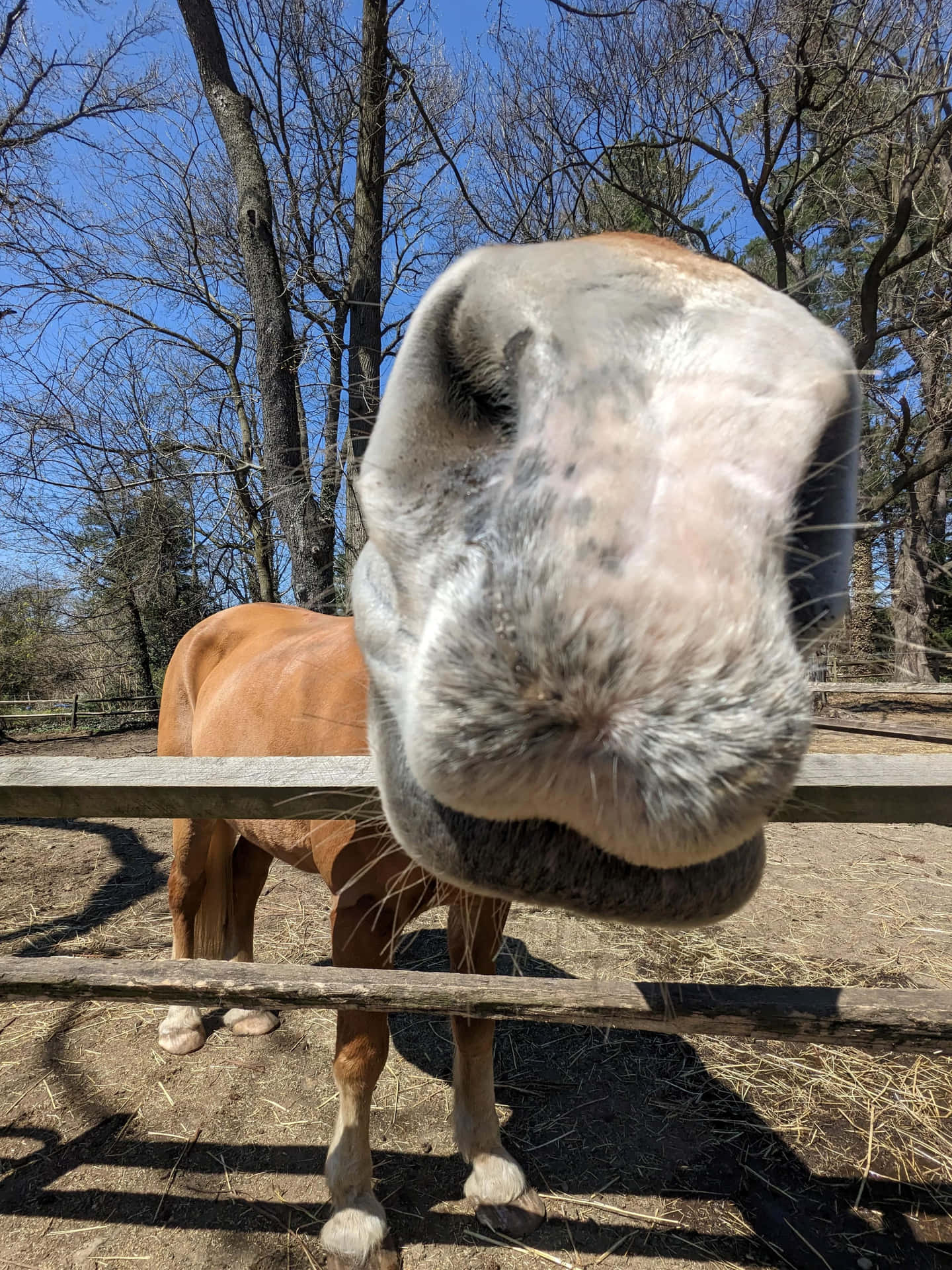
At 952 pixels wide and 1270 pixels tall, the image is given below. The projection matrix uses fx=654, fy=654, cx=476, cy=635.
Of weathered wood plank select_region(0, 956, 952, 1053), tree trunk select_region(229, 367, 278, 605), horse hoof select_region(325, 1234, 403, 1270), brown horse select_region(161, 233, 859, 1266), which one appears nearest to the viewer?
brown horse select_region(161, 233, 859, 1266)

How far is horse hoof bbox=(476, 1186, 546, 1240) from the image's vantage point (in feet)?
6.03

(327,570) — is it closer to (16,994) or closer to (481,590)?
(16,994)

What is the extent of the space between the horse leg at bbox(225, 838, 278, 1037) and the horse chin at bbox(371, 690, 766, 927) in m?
2.51

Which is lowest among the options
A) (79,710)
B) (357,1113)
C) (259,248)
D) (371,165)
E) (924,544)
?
(357,1113)

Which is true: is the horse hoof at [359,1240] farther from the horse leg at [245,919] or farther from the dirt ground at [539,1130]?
the horse leg at [245,919]

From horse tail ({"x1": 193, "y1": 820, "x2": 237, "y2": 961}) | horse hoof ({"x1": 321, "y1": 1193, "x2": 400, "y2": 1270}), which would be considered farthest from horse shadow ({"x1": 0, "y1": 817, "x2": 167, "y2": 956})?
horse hoof ({"x1": 321, "y1": 1193, "x2": 400, "y2": 1270})

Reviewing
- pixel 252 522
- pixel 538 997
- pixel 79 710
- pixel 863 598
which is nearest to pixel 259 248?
pixel 252 522

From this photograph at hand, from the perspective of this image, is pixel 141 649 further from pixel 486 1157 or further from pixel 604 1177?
pixel 604 1177

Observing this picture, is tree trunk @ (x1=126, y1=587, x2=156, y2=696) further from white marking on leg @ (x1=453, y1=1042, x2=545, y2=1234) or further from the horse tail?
white marking on leg @ (x1=453, y1=1042, x2=545, y2=1234)

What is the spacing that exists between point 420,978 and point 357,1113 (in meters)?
0.52

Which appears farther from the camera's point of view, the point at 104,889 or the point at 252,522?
the point at 252,522

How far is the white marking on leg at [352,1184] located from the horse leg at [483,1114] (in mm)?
303

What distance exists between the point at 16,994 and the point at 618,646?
2012mm

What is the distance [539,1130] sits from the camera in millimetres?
2223
